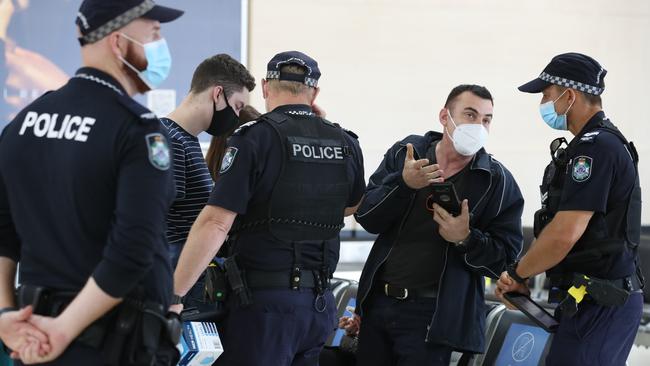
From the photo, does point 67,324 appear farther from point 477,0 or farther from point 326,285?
point 477,0

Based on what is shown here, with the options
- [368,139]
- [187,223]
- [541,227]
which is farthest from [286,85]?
[368,139]

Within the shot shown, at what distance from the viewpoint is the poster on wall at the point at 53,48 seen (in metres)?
5.59

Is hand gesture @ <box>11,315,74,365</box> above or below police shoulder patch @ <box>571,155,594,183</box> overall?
below

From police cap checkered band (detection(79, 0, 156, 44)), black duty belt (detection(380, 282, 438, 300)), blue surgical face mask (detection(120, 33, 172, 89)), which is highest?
police cap checkered band (detection(79, 0, 156, 44))

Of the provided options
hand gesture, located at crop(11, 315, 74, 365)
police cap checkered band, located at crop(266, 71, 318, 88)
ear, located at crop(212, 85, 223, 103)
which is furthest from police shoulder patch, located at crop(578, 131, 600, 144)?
hand gesture, located at crop(11, 315, 74, 365)

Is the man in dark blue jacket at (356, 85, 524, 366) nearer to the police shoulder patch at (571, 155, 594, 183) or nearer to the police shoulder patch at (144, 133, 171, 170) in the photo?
the police shoulder patch at (571, 155, 594, 183)

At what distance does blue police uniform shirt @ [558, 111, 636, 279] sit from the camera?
115 inches

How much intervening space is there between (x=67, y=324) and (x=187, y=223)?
1.33 meters

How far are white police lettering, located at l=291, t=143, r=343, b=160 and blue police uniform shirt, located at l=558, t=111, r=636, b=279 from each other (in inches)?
30.5

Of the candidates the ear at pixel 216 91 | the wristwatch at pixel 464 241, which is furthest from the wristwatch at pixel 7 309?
the wristwatch at pixel 464 241

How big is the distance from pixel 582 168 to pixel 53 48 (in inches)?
151

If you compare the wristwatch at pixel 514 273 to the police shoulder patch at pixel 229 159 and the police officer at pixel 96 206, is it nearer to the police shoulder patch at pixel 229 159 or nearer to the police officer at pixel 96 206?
the police shoulder patch at pixel 229 159

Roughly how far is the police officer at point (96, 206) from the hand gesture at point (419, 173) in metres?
1.23

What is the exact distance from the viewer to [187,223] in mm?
3178
